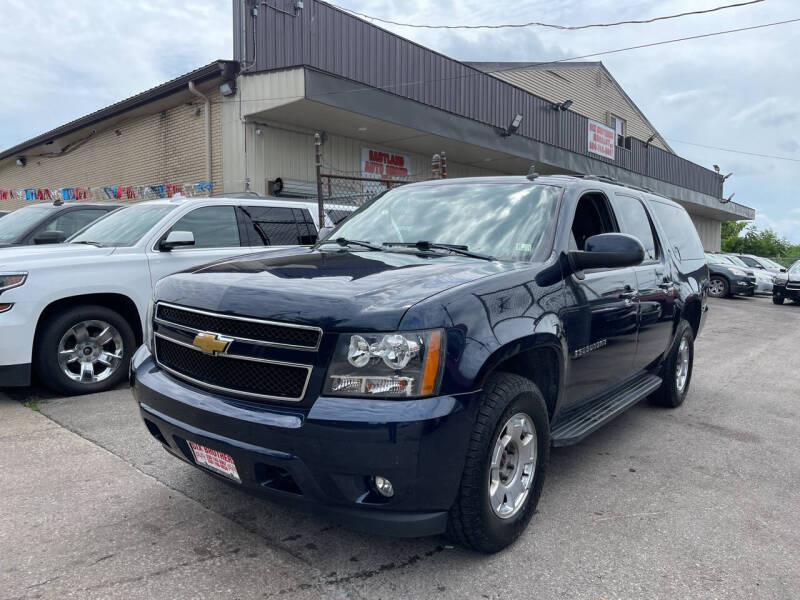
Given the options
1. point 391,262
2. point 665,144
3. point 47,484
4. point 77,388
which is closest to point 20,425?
point 77,388

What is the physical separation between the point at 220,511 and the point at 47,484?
1.11 m

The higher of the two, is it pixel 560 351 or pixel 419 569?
pixel 560 351

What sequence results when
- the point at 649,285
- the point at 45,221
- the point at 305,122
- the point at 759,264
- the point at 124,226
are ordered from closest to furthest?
the point at 649,285, the point at 124,226, the point at 45,221, the point at 305,122, the point at 759,264

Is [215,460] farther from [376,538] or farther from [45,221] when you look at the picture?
[45,221]

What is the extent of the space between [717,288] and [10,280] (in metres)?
20.4

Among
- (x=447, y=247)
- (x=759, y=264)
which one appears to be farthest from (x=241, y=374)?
(x=759, y=264)

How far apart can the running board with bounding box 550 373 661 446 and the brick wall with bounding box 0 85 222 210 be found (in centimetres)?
1008

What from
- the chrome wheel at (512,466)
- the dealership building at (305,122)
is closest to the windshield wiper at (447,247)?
the chrome wheel at (512,466)

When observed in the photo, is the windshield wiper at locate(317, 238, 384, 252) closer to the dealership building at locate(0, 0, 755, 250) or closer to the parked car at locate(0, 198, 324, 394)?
the parked car at locate(0, 198, 324, 394)

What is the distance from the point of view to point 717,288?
795 inches

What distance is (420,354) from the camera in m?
2.36

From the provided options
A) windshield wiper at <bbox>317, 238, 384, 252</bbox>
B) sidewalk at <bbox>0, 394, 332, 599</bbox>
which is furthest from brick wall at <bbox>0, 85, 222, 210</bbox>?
sidewalk at <bbox>0, 394, 332, 599</bbox>

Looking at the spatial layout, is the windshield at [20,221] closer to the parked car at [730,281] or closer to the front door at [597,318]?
the front door at [597,318]

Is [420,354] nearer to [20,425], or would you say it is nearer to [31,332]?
[20,425]
